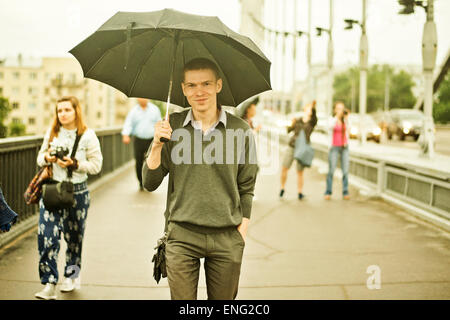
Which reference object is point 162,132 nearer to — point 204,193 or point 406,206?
point 204,193

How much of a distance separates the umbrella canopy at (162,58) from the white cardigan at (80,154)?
1647mm

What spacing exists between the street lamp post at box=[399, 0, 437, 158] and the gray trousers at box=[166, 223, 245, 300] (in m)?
10.6

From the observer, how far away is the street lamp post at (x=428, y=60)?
13180mm

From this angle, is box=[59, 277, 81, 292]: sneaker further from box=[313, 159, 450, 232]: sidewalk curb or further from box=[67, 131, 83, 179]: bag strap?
box=[313, 159, 450, 232]: sidewalk curb

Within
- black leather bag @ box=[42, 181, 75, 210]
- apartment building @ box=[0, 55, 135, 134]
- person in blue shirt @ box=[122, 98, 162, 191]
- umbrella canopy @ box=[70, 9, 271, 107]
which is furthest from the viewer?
apartment building @ box=[0, 55, 135, 134]

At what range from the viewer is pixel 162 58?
369 cm

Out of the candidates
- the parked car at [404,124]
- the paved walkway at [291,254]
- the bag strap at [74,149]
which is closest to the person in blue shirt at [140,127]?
the paved walkway at [291,254]

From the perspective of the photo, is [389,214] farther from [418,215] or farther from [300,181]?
[300,181]

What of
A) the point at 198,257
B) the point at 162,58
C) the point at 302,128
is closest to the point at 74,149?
the point at 162,58

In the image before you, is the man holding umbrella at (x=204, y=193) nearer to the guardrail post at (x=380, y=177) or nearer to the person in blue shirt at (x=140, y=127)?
the person in blue shirt at (x=140, y=127)

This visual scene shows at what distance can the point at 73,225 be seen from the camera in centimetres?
549

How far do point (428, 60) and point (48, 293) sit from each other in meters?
11.0

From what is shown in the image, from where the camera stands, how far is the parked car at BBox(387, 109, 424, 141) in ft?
121

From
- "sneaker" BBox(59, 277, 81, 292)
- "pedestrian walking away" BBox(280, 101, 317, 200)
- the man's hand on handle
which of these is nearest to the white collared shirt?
the man's hand on handle
